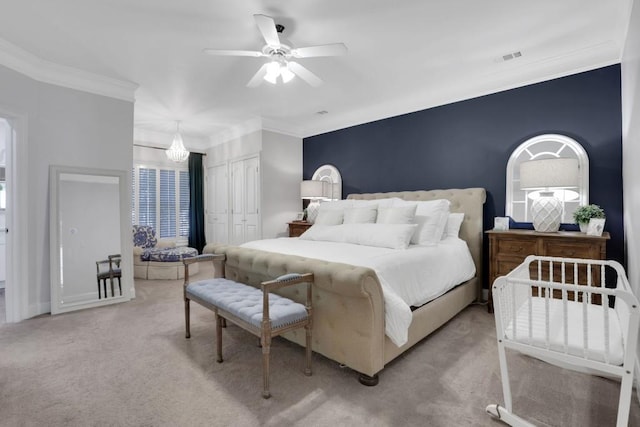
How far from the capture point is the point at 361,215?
3559 millimetres

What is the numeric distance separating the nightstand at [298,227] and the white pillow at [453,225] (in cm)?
220

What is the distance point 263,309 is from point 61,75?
11.6 ft

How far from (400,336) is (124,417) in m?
1.63

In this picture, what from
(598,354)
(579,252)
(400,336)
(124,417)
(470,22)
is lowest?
(124,417)

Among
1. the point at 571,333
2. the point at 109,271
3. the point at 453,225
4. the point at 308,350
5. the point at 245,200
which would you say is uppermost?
the point at 245,200

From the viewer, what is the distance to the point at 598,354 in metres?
1.34

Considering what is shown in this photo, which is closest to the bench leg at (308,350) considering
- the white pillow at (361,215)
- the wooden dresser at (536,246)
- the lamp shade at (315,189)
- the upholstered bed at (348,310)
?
the upholstered bed at (348,310)

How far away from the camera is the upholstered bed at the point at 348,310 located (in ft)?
6.15

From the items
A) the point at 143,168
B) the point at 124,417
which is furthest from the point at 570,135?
the point at 143,168

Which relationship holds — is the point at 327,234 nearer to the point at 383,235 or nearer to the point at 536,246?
the point at 383,235

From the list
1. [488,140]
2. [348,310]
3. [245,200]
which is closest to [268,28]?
[348,310]

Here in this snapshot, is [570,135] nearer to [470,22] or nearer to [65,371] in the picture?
[470,22]

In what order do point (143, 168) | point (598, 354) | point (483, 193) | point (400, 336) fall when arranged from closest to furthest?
point (598, 354) < point (400, 336) < point (483, 193) < point (143, 168)

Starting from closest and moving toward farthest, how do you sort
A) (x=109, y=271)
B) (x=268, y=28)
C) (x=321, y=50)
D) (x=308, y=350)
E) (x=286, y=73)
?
(x=308, y=350), (x=268, y=28), (x=321, y=50), (x=286, y=73), (x=109, y=271)
